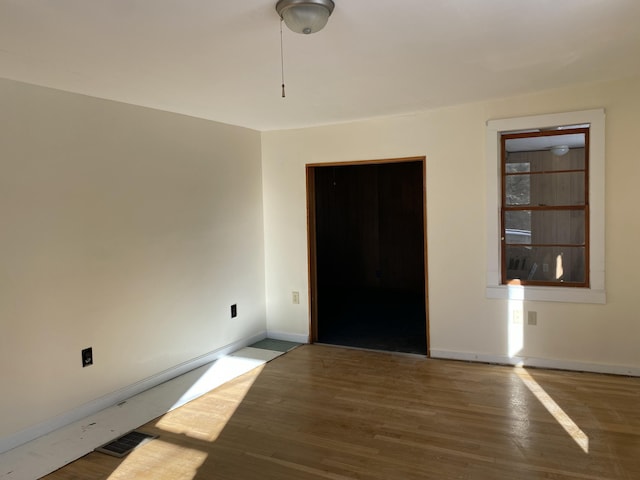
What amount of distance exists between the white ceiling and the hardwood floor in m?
2.33

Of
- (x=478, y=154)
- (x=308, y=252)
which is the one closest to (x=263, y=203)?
(x=308, y=252)

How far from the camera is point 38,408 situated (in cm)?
309

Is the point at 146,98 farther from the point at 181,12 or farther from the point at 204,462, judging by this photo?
the point at 204,462

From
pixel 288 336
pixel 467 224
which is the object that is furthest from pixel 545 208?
pixel 288 336

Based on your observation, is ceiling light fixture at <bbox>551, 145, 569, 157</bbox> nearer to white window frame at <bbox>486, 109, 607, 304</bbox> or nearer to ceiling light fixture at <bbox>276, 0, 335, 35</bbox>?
white window frame at <bbox>486, 109, 607, 304</bbox>

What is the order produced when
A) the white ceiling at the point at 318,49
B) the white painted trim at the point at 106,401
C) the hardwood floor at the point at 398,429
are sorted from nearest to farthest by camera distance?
the white ceiling at the point at 318,49, the hardwood floor at the point at 398,429, the white painted trim at the point at 106,401

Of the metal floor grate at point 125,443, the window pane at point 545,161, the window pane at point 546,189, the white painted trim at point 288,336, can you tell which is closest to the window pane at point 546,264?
the window pane at point 546,189

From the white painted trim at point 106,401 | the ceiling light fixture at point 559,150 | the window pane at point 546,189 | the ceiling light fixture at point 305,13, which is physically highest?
the ceiling light fixture at point 305,13

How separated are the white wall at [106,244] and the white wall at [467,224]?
0.55 meters

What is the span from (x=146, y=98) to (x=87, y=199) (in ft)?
2.88

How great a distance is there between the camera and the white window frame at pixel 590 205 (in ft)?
12.3

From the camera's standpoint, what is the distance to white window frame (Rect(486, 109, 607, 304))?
3740 mm

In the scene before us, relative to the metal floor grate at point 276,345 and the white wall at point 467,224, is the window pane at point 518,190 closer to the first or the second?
the white wall at point 467,224

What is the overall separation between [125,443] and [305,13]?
2721 millimetres
